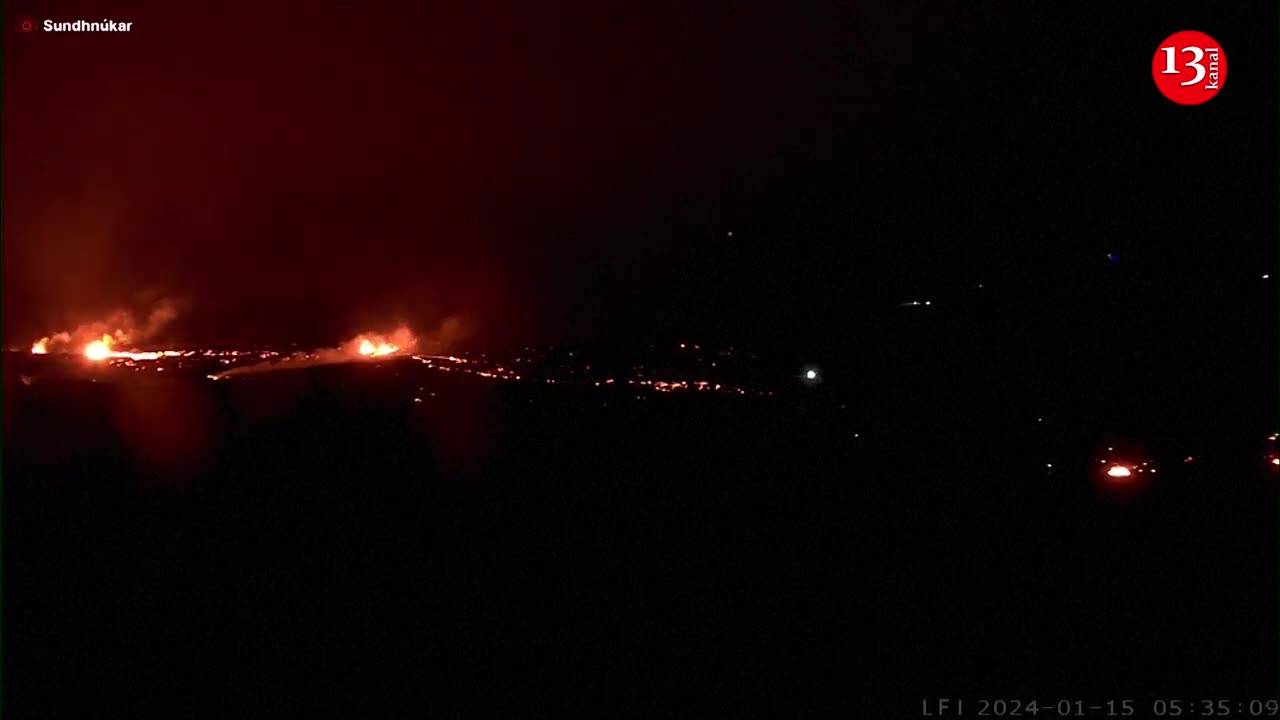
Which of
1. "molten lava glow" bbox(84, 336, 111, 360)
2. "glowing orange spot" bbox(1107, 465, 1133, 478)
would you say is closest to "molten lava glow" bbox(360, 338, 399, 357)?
"molten lava glow" bbox(84, 336, 111, 360)

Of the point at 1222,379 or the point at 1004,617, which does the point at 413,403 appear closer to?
the point at 1004,617

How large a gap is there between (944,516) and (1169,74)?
133 inches

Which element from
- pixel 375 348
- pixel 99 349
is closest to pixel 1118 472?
pixel 375 348

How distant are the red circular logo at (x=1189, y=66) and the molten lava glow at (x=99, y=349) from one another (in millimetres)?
7153

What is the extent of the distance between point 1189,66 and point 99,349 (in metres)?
7.50

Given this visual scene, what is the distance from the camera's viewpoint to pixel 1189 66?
5012 mm

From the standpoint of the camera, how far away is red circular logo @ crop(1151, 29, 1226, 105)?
4.97 meters

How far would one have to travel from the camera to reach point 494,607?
351cm

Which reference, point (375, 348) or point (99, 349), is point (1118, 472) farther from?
point (99, 349)

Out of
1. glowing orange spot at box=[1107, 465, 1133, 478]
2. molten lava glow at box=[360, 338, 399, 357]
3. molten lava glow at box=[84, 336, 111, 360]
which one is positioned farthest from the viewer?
molten lava glow at box=[360, 338, 399, 357]

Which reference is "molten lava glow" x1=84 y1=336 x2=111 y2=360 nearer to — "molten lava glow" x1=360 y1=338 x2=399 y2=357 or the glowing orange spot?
"molten lava glow" x1=360 y1=338 x2=399 y2=357

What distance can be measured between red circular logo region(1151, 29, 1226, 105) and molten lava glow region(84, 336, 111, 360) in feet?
23.5

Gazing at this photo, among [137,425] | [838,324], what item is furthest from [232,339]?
[838,324]

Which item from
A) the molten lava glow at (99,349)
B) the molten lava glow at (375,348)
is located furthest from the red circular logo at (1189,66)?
the molten lava glow at (99,349)
